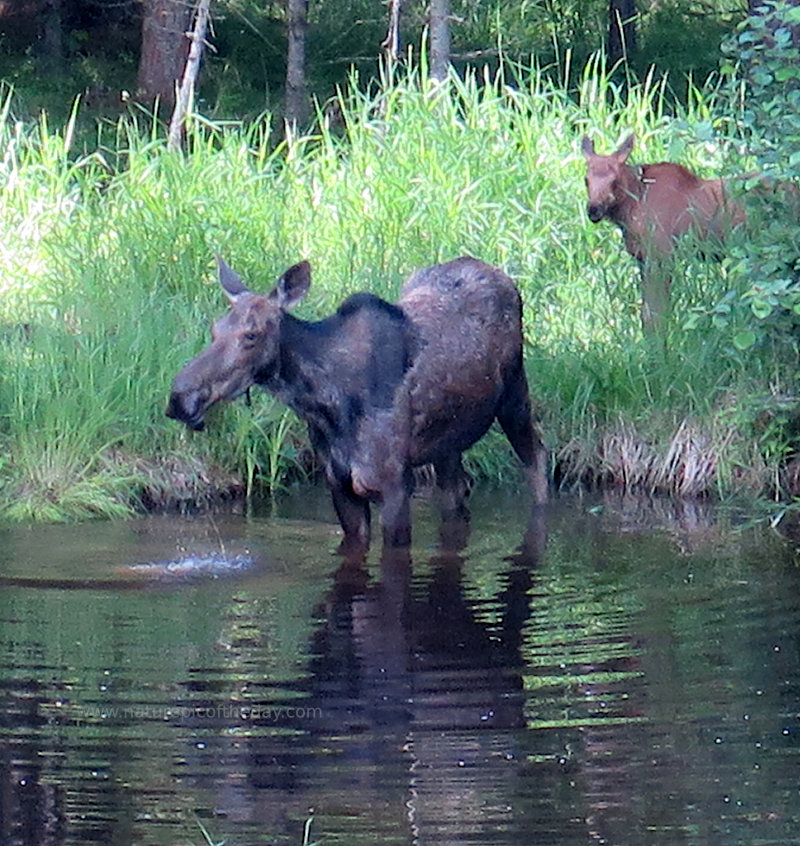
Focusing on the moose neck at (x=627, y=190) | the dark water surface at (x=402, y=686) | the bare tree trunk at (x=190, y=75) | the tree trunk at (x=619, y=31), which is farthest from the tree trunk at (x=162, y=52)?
the dark water surface at (x=402, y=686)

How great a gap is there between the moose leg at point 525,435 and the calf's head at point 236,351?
1.97 metres

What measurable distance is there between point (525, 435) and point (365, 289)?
187 cm

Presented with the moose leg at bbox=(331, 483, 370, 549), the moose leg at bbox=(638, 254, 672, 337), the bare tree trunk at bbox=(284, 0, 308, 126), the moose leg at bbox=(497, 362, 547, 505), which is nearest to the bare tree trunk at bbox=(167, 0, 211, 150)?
the bare tree trunk at bbox=(284, 0, 308, 126)

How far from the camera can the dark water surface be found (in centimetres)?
523

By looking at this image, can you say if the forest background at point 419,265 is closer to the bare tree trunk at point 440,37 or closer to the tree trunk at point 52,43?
the bare tree trunk at point 440,37

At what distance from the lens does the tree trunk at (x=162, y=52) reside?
63.2ft

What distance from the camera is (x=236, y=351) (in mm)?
8461

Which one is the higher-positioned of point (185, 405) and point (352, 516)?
point (185, 405)

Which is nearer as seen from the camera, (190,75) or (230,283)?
(230,283)

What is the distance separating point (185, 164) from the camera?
1349cm

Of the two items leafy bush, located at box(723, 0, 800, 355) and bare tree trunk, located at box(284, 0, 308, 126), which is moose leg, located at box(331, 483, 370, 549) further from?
bare tree trunk, located at box(284, 0, 308, 126)

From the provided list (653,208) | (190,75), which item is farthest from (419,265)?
(190,75)

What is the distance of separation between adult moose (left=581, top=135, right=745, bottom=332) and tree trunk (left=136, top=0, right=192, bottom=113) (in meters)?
8.07

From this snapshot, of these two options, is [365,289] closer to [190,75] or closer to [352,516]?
[352,516]
